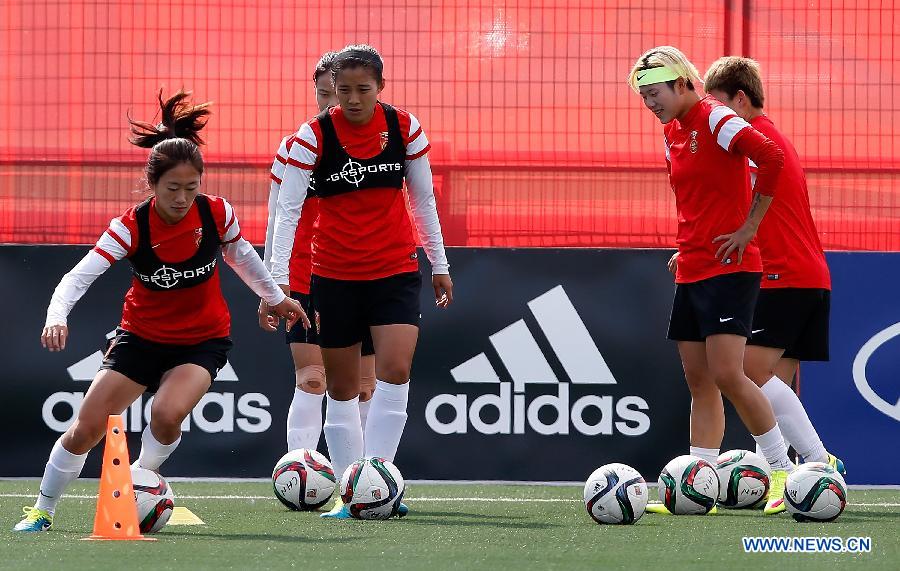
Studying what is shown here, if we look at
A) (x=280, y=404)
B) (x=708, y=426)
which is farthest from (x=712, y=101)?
(x=280, y=404)

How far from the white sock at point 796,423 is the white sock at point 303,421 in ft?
6.75

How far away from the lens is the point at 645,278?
29.3 ft

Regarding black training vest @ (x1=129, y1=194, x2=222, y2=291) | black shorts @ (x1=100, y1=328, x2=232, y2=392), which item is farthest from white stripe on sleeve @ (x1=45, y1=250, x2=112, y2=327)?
black shorts @ (x1=100, y1=328, x2=232, y2=392)

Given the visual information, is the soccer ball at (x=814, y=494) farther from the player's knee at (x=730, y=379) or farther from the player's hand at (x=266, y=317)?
the player's hand at (x=266, y=317)

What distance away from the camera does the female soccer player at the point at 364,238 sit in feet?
22.0

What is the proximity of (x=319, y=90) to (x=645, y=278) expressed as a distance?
2321 millimetres

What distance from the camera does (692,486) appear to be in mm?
6836

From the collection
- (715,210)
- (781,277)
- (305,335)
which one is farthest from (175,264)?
(781,277)

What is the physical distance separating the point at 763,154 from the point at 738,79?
71 centimetres

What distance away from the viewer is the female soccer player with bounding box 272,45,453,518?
6691 millimetres

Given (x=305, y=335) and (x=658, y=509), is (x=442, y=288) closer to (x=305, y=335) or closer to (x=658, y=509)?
(x=305, y=335)

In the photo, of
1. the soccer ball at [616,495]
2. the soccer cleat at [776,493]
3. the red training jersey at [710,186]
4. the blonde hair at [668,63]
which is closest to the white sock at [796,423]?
the soccer cleat at [776,493]

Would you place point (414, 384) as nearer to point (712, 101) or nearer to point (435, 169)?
point (435, 169)

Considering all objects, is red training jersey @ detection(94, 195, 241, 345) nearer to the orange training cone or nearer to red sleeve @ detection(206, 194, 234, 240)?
red sleeve @ detection(206, 194, 234, 240)
